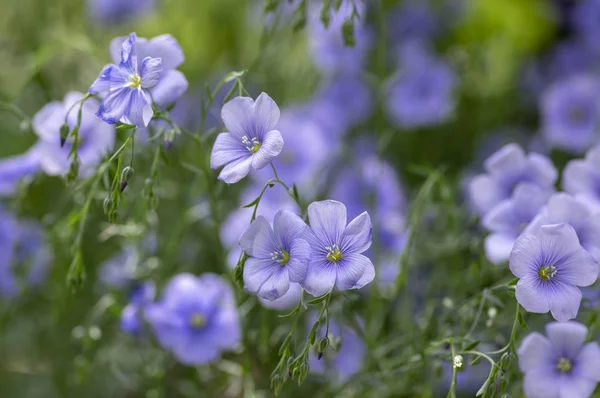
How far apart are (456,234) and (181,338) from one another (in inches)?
18.1

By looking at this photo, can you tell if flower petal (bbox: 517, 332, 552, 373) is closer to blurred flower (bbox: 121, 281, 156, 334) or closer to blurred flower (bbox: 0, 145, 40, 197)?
blurred flower (bbox: 121, 281, 156, 334)

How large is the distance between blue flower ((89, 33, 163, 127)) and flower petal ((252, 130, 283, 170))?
0.40 ft

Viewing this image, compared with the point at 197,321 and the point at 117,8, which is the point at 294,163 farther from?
the point at 117,8

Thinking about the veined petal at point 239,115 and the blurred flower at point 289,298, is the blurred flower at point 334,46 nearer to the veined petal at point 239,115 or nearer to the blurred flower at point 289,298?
the blurred flower at point 289,298

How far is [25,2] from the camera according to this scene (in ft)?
6.21

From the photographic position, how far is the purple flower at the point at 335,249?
751 millimetres

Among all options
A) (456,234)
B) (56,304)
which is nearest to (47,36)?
(56,304)

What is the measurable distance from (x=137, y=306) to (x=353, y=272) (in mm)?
473

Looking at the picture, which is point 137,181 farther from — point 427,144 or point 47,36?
point 427,144

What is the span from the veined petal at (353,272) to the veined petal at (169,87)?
289mm

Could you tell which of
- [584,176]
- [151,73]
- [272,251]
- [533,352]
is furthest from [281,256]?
[584,176]

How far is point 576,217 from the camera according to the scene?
3.03 feet

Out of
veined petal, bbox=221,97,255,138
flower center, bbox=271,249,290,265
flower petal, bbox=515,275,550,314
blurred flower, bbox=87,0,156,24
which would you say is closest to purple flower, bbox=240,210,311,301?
flower center, bbox=271,249,290,265

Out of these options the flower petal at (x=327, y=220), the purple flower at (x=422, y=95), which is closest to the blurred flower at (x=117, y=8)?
the purple flower at (x=422, y=95)
